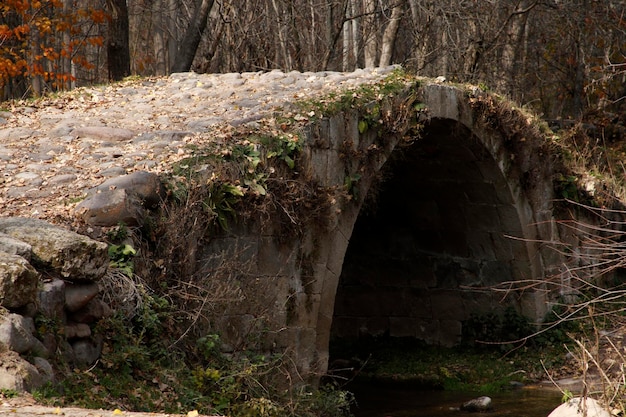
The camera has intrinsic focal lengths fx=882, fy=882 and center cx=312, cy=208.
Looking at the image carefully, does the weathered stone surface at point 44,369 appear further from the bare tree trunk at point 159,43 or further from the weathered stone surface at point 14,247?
the bare tree trunk at point 159,43

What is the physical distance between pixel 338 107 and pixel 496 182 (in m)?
3.88

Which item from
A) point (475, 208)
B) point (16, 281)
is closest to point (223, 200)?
point (16, 281)

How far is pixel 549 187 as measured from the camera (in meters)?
11.8

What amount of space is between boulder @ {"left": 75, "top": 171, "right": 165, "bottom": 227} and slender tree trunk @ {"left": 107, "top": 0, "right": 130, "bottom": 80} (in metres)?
6.51

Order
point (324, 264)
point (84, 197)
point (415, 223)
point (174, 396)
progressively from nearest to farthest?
1. point (174, 396)
2. point (84, 197)
3. point (324, 264)
4. point (415, 223)

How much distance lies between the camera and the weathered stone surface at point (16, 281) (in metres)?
4.30

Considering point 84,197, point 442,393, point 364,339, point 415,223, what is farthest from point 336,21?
point 84,197

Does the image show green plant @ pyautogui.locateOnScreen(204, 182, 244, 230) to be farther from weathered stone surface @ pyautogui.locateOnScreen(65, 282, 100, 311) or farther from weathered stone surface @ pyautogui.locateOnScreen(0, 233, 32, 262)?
weathered stone surface @ pyautogui.locateOnScreen(0, 233, 32, 262)

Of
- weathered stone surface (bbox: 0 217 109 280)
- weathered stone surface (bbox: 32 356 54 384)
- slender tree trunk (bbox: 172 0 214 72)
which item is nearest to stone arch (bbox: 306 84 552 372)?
slender tree trunk (bbox: 172 0 214 72)

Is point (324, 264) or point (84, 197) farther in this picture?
point (324, 264)

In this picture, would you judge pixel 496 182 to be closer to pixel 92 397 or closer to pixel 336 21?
pixel 336 21

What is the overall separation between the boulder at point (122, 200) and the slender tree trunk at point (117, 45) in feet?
21.4

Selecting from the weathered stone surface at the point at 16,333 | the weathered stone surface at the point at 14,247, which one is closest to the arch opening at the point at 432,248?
the weathered stone surface at the point at 14,247

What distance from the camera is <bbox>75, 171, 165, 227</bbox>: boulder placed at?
572 centimetres
